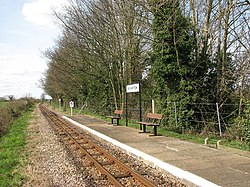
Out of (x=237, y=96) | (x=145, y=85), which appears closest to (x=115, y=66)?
(x=145, y=85)

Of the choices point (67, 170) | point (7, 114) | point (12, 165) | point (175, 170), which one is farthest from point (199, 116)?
point (7, 114)

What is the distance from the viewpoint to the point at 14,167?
920cm

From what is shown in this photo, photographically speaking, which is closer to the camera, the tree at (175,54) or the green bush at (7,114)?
the tree at (175,54)

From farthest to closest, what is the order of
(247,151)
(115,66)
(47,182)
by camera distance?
(115,66) → (247,151) → (47,182)

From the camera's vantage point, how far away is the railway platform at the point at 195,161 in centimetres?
624

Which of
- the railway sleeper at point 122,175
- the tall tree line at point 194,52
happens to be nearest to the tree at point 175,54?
the tall tree line at point 194,52

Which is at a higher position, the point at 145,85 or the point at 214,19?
the point at 214,19

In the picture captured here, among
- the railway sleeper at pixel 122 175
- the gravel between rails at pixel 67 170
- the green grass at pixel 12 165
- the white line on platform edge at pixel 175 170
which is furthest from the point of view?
the green grass at pixel 12 165

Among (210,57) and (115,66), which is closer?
(210,57)

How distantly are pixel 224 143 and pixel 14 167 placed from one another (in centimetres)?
706

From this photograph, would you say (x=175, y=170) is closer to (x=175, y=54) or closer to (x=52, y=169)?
(x=52, y=169)

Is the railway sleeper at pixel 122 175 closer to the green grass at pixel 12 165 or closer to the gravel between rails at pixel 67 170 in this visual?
the gravel between rails at pixel 67 170

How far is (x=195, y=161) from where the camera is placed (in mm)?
7938

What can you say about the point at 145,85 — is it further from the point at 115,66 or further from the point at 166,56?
the point at 166,56
